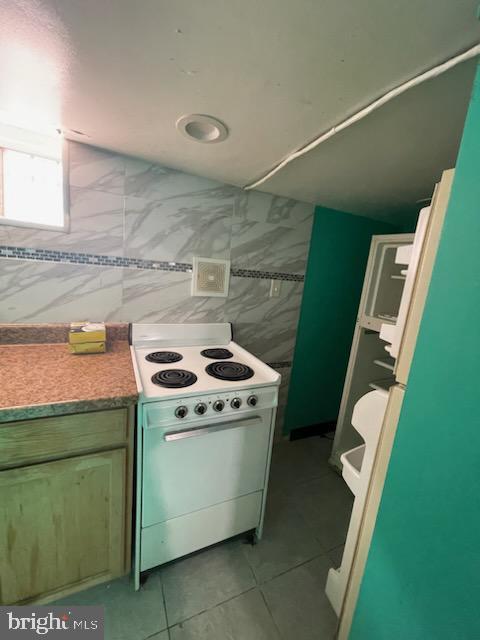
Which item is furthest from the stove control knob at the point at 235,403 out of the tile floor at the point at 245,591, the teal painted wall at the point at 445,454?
the tile floor at the point at 245,591

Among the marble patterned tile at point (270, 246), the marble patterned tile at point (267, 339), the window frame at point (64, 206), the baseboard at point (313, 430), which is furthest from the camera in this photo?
the baseboard at point (313, 430)

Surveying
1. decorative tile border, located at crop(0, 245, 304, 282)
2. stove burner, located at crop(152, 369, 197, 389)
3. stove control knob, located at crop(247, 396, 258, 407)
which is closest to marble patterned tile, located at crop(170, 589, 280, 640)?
stove control knob, located at crop(247, 396, 258, 407)

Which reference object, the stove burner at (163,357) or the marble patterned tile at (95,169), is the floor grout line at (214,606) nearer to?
the stove burner at (163,357)

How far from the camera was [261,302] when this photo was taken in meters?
1.91

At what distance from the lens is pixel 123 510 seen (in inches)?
41.1

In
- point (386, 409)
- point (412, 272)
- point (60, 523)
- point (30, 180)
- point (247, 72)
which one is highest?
point (247, 72)

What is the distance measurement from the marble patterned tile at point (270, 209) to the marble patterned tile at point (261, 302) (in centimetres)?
42

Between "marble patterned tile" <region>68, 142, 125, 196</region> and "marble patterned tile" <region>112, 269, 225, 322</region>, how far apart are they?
0.45 m

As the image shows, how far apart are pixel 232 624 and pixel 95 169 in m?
2.17

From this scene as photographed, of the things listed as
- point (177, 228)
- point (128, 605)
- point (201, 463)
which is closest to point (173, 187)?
point (177, 228)

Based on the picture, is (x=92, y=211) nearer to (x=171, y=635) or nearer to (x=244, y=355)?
(x=244, y=355)

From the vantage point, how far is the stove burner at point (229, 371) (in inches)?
47.9

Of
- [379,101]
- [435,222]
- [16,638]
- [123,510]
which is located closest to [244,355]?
[123,510]

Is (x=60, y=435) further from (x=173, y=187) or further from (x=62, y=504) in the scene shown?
(x=173, y=187)
